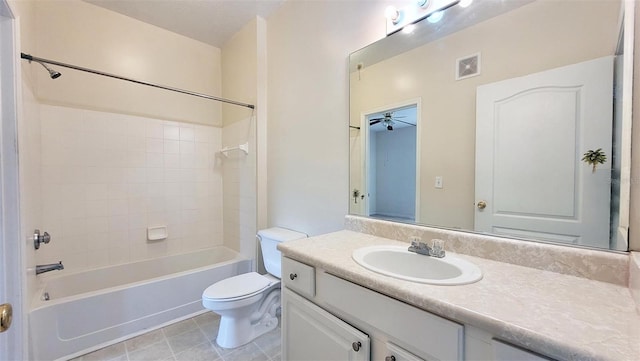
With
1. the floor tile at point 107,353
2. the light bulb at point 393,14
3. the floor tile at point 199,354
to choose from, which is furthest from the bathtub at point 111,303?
the light bulb at point 393,14

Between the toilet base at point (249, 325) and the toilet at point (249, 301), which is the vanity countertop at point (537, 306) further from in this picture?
the toilet base at point (249, 325)

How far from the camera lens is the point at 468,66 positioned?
1.17m

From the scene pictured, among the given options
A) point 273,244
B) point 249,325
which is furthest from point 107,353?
point 273,244

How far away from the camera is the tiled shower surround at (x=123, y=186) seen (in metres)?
2.08

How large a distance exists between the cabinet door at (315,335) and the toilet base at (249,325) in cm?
70

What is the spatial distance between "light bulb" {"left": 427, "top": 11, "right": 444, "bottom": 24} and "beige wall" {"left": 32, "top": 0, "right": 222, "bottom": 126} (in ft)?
7.87

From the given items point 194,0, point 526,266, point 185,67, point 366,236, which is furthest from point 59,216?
point 526,266

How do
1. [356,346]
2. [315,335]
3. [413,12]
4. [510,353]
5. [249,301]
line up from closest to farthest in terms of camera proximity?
[510,353]
[356,346]
[315,335]
[413,12]
[249,301]

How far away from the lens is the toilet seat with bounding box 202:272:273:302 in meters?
1.67

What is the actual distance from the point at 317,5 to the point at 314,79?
0.53 metres

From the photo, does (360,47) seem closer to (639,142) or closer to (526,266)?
(639,142)

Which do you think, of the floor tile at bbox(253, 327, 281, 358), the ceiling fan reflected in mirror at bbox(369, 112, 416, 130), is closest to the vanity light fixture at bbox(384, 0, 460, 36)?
the ceiling fan reflected in mirror at bbox(369, 112, 416, 130)

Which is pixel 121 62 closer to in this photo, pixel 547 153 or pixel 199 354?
pixel 199 354

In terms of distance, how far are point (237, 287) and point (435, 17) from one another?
6.66 ft
